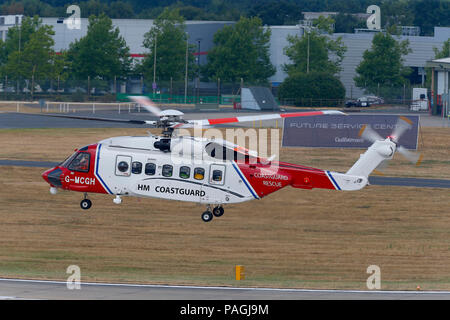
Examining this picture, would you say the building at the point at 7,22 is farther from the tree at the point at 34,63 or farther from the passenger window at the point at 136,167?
the passenger window at the point at 136,167

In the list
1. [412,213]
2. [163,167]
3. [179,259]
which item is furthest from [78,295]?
[412,213]

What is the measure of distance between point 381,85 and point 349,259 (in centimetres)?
8883

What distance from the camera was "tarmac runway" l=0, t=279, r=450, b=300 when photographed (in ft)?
73.2

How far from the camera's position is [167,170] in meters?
28.0

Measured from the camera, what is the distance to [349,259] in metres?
31.4

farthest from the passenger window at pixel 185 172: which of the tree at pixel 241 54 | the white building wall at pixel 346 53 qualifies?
the white building wall at pixel 346 53

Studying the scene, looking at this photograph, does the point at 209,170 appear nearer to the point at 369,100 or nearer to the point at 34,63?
the point at 369,100

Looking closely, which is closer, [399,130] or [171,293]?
[171,293]

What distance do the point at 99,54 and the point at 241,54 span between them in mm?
21489

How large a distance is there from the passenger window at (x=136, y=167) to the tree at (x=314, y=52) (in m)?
84.4

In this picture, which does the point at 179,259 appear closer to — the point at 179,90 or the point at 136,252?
the point at 136,252

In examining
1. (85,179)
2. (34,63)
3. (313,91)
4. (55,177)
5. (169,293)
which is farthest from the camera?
(34,63)

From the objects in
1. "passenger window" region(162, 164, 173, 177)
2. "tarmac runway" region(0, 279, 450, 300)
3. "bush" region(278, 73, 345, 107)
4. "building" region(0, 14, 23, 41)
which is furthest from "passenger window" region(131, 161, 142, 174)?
"building" region(0, 14, 23, 41)

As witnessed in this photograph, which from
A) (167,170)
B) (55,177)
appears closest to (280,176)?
(167,170)
